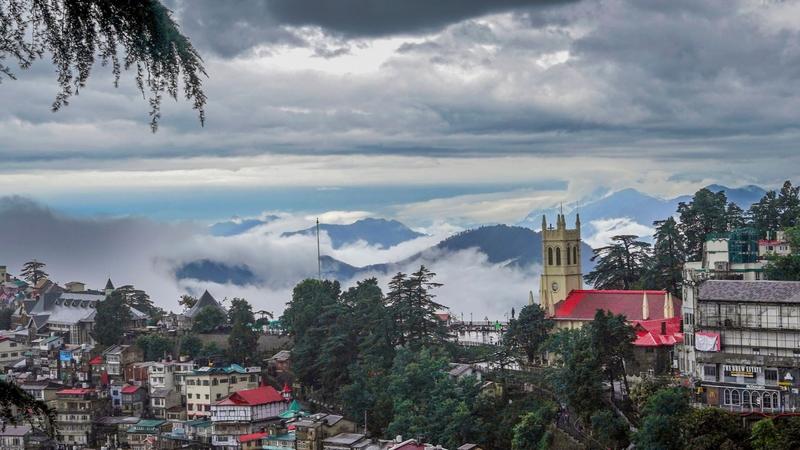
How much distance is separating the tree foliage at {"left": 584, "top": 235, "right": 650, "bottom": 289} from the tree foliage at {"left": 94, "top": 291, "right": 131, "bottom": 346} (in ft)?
146

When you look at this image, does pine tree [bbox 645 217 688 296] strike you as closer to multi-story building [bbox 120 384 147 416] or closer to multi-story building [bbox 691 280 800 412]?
multi-story building [bbox 691 280 800 412]

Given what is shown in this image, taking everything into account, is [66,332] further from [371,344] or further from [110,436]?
[371,344]

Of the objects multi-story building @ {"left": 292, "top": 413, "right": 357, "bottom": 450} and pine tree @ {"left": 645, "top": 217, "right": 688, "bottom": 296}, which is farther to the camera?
pine tree @ {"left": 645, "top": 217, "right": 688, "bottom": 296}

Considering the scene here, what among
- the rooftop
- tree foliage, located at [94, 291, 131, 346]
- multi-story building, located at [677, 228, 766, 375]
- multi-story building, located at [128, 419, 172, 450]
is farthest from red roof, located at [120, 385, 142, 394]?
the rooftop

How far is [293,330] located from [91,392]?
16.6m

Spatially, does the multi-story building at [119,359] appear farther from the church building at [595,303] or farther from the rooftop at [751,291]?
the rooftop at [751,291]

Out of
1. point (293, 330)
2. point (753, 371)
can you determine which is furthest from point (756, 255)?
point (293, 330)

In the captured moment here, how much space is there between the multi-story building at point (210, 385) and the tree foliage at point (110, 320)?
1915 cm

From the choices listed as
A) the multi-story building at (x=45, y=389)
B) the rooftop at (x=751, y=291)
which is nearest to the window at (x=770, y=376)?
the rooftop at (x=751, y=291)

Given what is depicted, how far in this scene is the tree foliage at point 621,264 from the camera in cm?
7512

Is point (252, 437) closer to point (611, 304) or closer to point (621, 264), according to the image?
point (611, 304)

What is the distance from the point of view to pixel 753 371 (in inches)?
1884

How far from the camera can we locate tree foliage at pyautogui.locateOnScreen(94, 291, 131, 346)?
93500 millimetres

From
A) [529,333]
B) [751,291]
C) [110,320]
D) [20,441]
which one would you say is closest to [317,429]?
[529,333]
